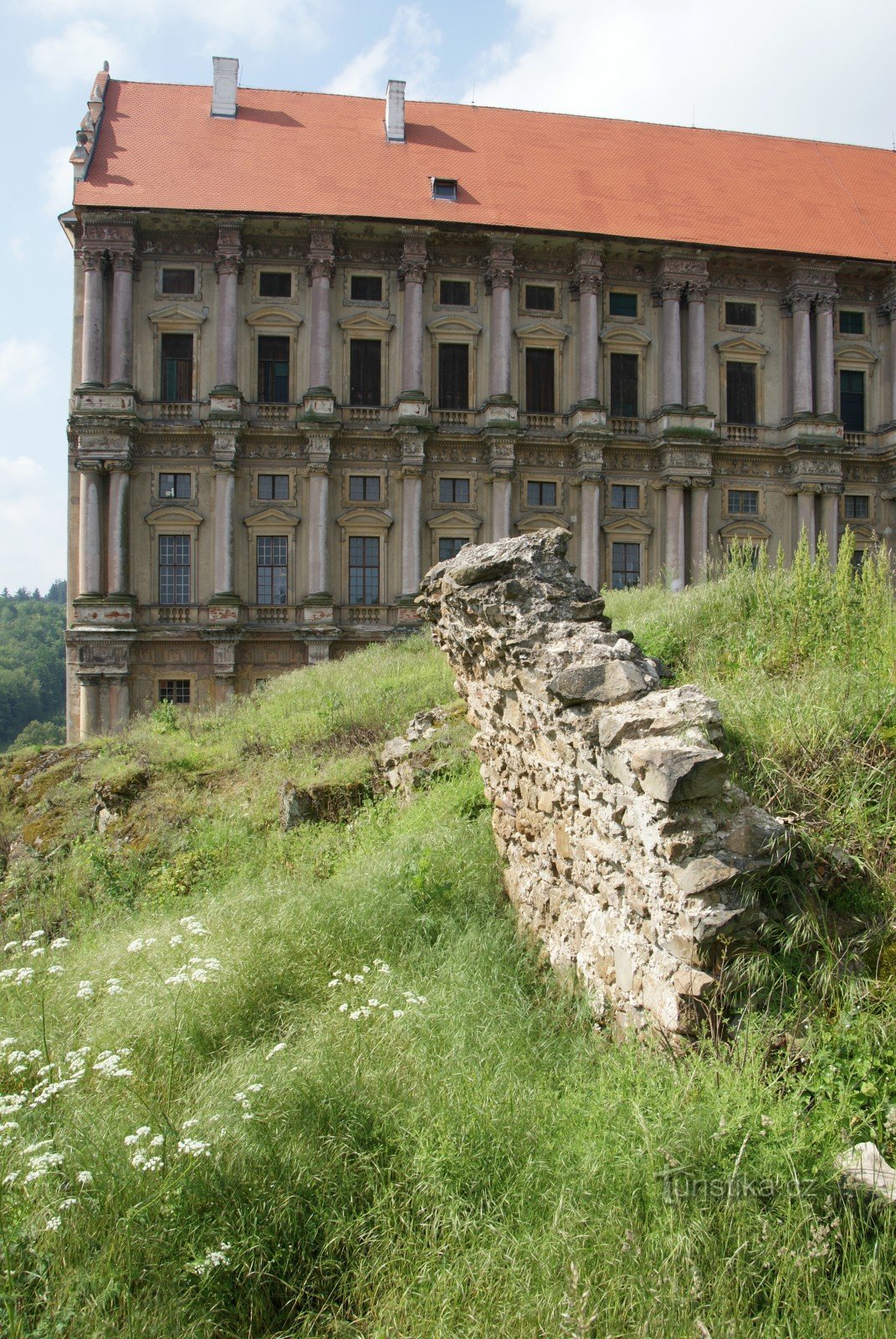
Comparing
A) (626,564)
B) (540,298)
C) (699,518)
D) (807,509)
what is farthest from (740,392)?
(540,298)

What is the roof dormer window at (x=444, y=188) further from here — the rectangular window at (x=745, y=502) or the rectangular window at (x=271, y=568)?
the rectangular window at (x=745, y=502)

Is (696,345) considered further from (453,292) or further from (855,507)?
(453,292)

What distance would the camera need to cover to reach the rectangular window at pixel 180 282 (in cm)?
2639

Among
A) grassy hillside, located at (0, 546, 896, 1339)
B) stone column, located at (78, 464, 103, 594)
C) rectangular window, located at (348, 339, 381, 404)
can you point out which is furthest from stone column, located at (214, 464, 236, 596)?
grassy hillside, located at (0, 546, 896, 1339)

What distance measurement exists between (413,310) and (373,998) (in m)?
24.7

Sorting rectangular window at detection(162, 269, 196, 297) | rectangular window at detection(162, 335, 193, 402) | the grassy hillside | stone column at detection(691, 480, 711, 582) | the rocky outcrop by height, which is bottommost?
the grassy hillside

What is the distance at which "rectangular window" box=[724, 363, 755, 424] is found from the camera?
2880 cm

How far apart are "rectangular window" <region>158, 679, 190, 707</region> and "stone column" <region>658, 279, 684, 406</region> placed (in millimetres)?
16560

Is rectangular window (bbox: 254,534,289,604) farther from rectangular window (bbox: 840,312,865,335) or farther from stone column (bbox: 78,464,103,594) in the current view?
rectangular window (bbox: 840,312,865,335)

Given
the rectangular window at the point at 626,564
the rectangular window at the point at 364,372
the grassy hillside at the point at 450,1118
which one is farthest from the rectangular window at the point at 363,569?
the grassy hillside at the point at 450,1118

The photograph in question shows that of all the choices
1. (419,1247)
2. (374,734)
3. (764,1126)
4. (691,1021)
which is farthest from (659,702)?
(374,734)

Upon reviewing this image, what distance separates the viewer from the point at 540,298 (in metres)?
28.0

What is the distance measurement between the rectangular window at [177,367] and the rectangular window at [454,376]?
24.3 feet

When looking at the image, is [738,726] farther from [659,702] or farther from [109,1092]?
[109,1092]
